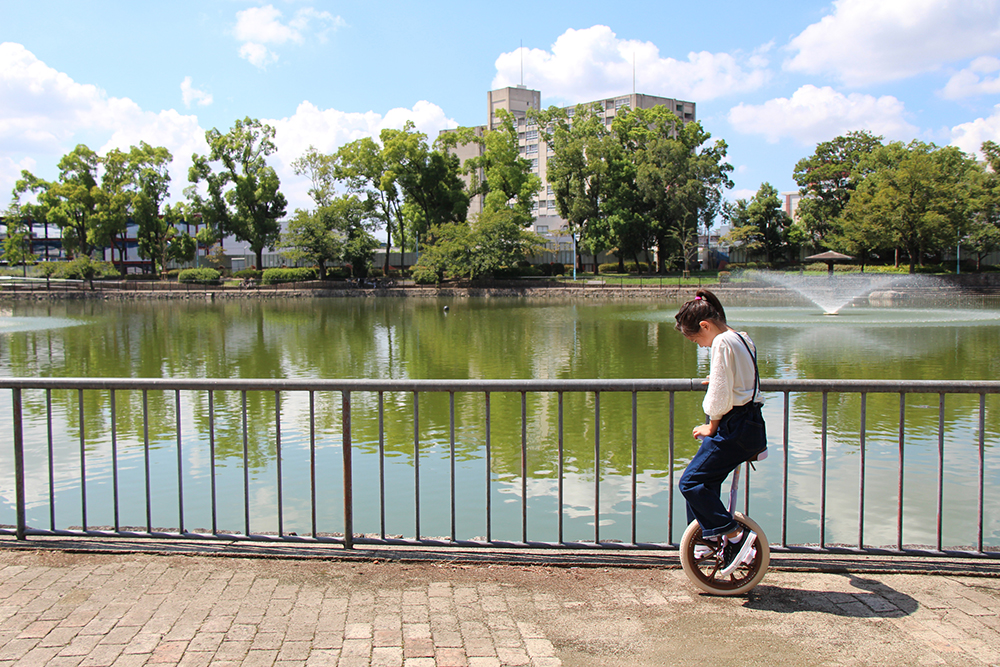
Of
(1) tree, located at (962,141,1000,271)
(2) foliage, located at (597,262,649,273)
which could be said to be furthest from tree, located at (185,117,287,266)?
(1) tree, located at (962,141,1000,271)

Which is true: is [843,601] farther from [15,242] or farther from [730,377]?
[15,242]

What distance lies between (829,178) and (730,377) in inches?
2715

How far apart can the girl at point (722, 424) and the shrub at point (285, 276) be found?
63167 mm

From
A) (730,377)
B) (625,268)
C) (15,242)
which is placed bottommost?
(730,377)

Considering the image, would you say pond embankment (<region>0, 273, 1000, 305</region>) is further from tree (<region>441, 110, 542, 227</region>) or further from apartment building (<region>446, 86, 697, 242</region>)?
apartment building (<region>446, 86, 697, 242</region>)

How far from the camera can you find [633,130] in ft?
219

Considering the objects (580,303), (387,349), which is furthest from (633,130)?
(387,349)

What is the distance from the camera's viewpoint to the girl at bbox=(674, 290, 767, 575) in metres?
3.46

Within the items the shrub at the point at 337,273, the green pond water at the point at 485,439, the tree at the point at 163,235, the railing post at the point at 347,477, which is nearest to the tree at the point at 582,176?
the shrub at the point at 337,273

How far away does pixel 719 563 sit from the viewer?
3.64 metres

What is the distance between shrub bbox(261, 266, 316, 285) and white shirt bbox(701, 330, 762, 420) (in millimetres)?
63307

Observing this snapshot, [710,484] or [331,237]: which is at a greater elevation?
[331,237]

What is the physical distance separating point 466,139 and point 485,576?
66583 millimetres

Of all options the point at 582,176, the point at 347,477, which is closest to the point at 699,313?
the point at 347,477
